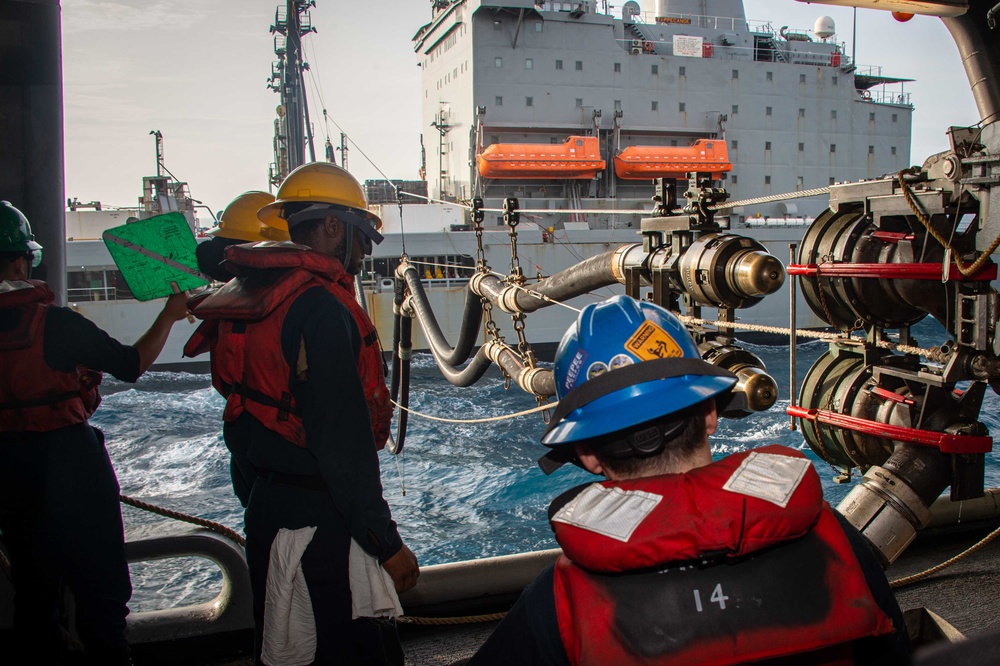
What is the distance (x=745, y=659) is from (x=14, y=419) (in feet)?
8.93

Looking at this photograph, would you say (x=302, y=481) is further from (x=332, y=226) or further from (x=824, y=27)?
(x=824, y=27)

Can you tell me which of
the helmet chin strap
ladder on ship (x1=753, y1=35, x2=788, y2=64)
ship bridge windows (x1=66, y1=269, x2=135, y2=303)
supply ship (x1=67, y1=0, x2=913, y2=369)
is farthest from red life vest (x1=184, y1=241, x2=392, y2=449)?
ladder on ship (x1=753, y1=35, x2=788, y2=64)

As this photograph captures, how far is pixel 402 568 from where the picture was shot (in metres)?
2.15

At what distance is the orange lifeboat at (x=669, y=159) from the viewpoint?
78.5 feet

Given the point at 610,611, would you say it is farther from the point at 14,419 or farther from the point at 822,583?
the point at 14,419

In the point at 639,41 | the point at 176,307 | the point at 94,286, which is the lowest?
the point at 176,307

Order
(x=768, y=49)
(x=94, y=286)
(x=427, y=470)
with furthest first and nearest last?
(x=768, y=49), (x=94, y=286), (x=427, y=470)

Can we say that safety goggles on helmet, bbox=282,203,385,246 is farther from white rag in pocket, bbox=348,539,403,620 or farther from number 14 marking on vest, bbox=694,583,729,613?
number 14 marking on vest, bbox=694,583,729,613

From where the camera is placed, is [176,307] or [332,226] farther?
[176,307]

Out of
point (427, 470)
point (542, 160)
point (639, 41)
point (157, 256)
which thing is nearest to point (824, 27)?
point (639, 41)

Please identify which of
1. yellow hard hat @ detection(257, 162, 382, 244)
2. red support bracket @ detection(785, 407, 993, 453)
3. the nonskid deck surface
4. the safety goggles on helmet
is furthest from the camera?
the nonskid deck surface

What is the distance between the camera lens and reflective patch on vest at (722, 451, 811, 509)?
3.22 feet

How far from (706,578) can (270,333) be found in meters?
1.69

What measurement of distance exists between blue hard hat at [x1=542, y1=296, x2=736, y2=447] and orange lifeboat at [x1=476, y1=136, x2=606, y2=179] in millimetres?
21322
